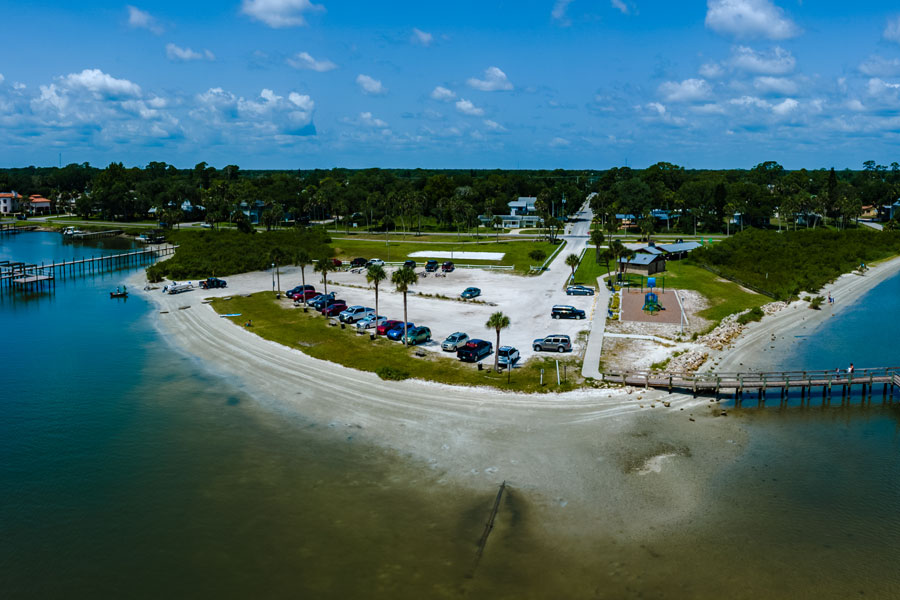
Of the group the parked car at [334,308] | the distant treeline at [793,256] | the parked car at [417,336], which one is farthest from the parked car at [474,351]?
the distant treeline at [793,256]

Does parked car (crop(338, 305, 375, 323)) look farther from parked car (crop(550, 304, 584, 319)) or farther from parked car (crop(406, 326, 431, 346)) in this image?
parked car (crop(550, 304, 584, 319))

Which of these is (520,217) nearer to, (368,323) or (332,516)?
(368,323)

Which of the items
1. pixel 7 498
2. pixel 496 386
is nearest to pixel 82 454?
pixel 7 498

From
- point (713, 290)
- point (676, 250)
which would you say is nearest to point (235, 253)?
point (713, 290)

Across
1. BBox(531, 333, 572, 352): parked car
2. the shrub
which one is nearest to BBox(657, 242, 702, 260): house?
BBox(531, 333, 572, 352): parked car

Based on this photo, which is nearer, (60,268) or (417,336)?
(417,336)

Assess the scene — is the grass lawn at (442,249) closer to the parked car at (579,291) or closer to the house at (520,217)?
the parked car at (579,291)
